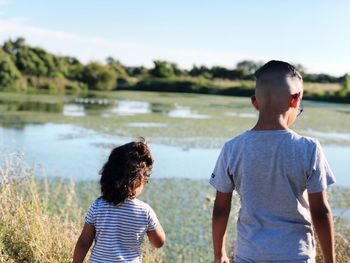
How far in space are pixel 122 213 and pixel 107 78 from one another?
52065 mm

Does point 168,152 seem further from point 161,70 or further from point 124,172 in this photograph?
point 161,70

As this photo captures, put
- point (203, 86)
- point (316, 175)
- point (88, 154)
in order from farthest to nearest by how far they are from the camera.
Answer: point (203, 86)
point (88, 154)
point (316, 175)

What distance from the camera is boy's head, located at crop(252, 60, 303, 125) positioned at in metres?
1.89

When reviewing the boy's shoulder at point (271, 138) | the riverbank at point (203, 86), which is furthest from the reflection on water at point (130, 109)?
the boy's shoulder at point (271, 138)

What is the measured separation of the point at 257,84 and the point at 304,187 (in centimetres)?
43

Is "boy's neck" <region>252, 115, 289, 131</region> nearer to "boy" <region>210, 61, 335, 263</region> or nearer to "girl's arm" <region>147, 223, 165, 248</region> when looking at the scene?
"boy" <region>210, 61, 335, 263</region>

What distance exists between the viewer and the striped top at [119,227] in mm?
2277

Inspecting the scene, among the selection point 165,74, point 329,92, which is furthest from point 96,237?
point 165,74

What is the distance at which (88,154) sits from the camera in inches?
478

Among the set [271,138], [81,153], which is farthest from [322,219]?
[81,153]

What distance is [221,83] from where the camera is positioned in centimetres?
5594

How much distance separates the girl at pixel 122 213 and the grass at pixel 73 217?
1.40 meters

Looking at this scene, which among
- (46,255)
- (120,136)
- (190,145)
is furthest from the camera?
(120,136)

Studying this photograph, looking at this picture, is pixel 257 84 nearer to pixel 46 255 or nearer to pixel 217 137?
pixel 46 255
